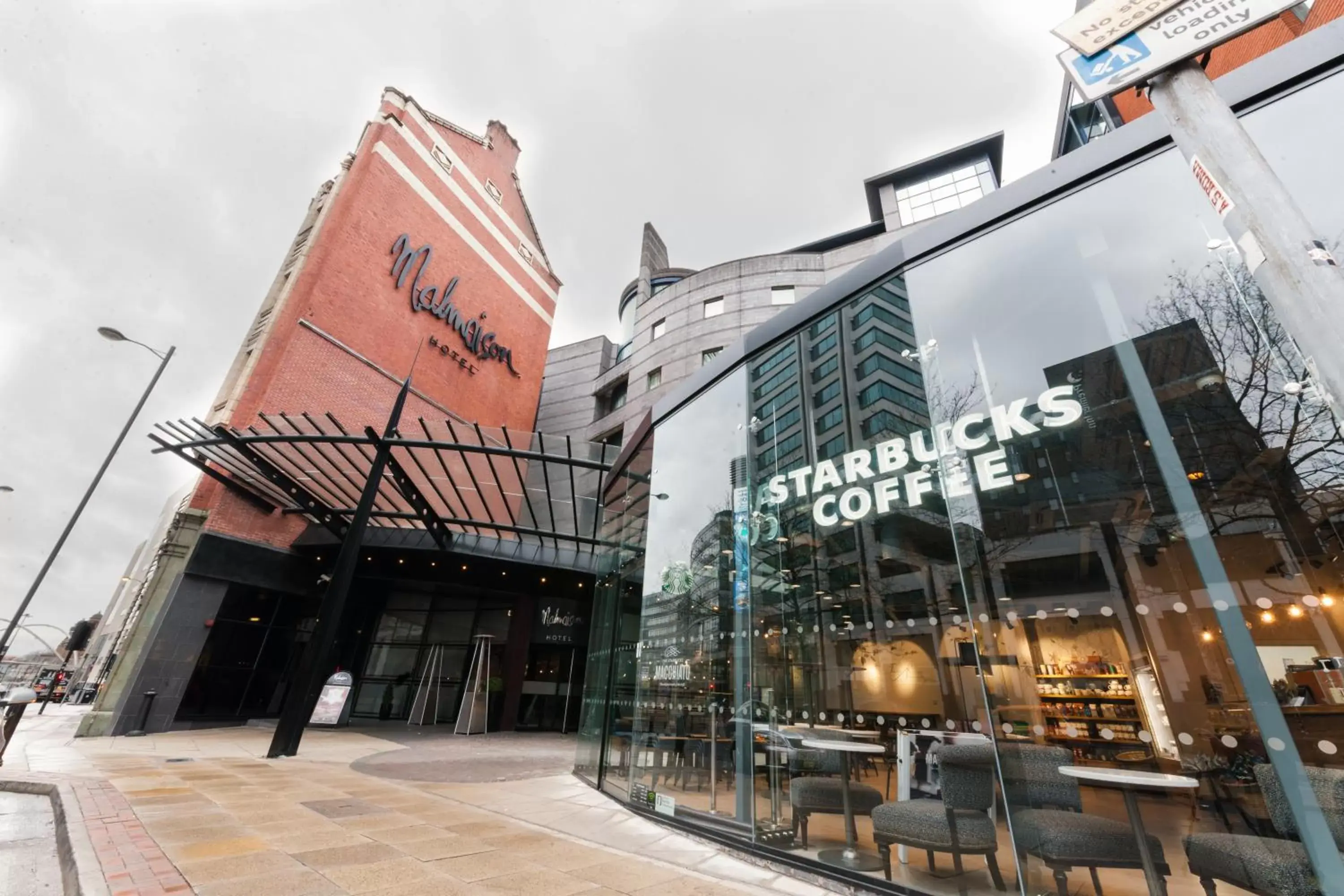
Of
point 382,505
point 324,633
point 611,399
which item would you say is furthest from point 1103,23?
point 611,399

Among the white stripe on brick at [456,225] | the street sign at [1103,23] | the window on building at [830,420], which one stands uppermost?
the white stripe on brick at [456,225]

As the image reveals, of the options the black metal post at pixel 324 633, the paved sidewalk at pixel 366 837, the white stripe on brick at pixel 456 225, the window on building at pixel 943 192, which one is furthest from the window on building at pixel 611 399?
the paved sidewalk at pixel 366 837

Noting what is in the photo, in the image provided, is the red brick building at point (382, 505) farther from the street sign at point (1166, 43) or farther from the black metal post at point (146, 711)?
the street sign at point (1166, 43)

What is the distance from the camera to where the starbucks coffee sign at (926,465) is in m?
4.09

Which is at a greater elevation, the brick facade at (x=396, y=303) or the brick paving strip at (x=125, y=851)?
the brick facade at (x=396, y=303)

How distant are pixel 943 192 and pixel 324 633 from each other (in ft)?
86.5

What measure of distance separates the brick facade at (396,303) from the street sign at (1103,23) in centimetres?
1467

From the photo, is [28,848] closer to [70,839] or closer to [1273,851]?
[70,839]

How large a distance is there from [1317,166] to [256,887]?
8.13m

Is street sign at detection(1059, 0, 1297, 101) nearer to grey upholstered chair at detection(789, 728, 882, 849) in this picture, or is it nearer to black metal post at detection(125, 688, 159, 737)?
grey upholstered chair at detection(789, 728, 882, 849)

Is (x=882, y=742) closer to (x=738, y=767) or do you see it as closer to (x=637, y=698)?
(x=738, y=767)

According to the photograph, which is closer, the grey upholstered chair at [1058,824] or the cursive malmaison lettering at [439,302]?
the grey upholstered chair at [1058,824]

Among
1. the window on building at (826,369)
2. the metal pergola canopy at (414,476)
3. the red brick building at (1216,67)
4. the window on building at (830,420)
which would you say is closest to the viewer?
the window on building at (830,420)

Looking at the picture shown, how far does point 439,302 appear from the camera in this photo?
21.4m
